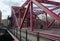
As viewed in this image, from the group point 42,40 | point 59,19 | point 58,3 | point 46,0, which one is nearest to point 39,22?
point 58,3

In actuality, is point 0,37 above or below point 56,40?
below

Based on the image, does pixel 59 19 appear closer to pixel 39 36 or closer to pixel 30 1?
pixel 39 36

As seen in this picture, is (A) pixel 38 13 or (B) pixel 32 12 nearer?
(B) pixel 32 12

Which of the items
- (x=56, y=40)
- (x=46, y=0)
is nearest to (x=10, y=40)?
(x=46, y=0)

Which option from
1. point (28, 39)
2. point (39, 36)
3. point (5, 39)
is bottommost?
point (5, 39)

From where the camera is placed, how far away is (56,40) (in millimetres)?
7984

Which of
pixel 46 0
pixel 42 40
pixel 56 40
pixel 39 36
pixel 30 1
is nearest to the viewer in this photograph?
pixel 56 40

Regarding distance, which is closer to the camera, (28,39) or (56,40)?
(56,40)

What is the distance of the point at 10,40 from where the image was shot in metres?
44.5

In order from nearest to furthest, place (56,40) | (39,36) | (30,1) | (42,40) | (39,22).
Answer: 1. (56,40)
2. (39,36)
3. (42,40)
4. (30,1)
5. (39,22)

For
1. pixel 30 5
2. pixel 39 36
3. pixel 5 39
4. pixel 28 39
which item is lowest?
pixel 5 39

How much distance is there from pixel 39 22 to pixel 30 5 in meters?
36.5

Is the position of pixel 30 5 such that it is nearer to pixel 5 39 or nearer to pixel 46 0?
pixel 46 0

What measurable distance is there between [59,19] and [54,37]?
7109mm
